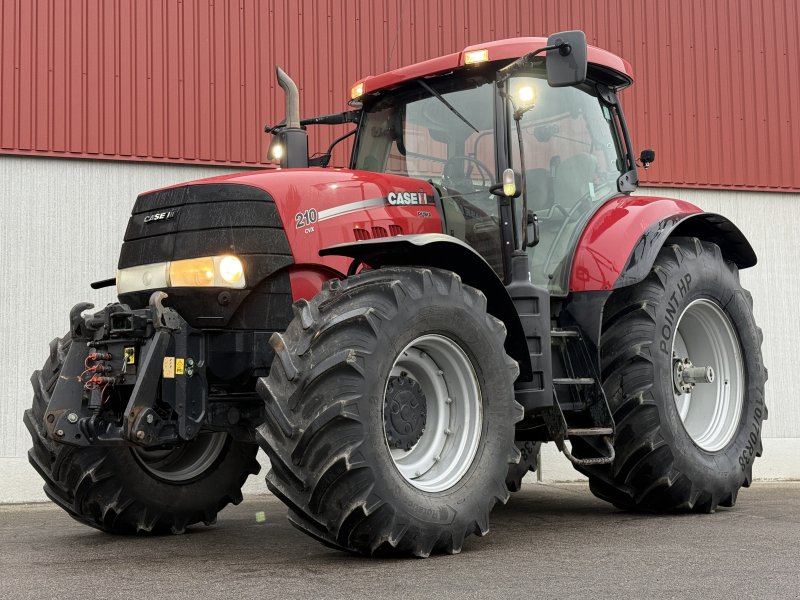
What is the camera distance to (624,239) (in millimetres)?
6316

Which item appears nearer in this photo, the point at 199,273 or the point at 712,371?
the point at 199,273

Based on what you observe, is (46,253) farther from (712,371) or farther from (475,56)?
(712,371)

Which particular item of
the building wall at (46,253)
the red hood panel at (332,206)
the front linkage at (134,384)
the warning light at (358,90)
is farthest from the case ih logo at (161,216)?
the building wall at (46,253)

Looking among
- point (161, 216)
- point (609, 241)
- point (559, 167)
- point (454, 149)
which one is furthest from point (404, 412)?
point (559, 167)

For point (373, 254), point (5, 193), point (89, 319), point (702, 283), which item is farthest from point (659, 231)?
point (5, 193)

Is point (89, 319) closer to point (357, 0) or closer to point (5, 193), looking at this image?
point (5, 193)

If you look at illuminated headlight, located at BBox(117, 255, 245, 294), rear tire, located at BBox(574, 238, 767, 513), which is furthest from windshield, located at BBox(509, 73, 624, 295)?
illuminated headlight, located at BBox(117, 255, 245, 294)

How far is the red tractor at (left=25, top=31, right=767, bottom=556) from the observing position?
182 inches

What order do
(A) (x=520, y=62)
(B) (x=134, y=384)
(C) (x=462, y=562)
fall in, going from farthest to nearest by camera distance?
(A) (x=520, y=62)
(B) (x=134, y=384)
(C) (x=462, y=562)

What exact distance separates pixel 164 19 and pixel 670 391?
559cm

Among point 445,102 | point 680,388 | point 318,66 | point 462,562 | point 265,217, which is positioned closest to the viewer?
point 462,562

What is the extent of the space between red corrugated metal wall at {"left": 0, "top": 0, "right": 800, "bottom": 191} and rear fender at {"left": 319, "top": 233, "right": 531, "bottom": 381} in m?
3.28

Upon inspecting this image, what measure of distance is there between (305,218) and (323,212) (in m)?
0.12

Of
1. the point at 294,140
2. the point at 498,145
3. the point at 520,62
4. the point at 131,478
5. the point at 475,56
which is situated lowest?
the point at 131,478
